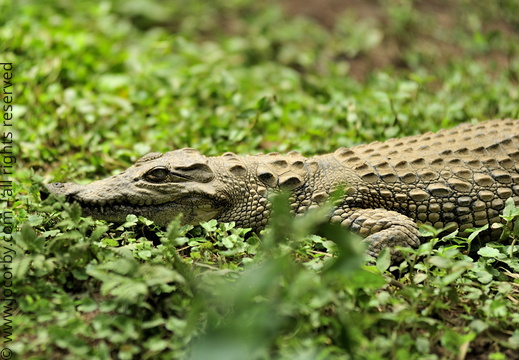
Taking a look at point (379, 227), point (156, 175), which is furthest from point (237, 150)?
point (379, 227)

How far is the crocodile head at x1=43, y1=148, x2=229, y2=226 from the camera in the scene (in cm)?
407

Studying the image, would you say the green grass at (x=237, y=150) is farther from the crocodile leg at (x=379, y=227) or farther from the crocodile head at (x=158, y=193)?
the crocodile leg at (x=379, y=227)

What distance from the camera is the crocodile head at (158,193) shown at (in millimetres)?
4066

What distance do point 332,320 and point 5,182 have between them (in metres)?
3.39

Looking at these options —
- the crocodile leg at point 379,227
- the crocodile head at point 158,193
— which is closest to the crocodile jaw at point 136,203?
the crocodile head at point 158,193

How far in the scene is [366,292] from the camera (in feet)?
10.8

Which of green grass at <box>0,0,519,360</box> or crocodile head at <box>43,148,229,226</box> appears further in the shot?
crocodile head at <box>43,148,229,226</box>

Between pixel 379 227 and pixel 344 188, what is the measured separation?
0.40 meters

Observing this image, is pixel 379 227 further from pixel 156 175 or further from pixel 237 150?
pixel 237 150

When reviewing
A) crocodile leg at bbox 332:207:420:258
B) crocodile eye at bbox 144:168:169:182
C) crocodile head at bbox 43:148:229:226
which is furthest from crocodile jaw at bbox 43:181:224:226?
crocodile leg at bbox 332:207:420:258

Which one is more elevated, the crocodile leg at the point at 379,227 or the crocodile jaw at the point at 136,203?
the crocodile jaw at the point at 136,203

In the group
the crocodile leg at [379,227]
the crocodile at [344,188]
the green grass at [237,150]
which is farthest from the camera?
the crocodile at [344,188]

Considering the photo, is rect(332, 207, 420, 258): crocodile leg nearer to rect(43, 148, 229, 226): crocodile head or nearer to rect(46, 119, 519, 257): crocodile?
rect(46, 119, 519, 257): crocodile

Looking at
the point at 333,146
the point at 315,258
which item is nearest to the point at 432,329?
the point at 315,258
